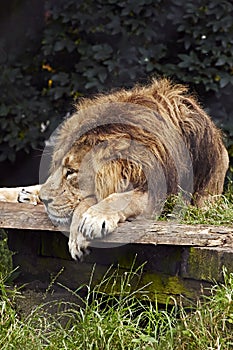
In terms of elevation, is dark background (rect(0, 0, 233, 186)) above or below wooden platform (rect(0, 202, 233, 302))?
above

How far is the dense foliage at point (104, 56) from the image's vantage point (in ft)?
18.2

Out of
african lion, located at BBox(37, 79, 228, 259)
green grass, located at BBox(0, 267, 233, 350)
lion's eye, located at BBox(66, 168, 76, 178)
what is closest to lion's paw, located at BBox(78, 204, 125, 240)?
african lion, located at BBox(37, 79, 228, 259)

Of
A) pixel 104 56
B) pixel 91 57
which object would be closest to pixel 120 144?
pixel 104 56

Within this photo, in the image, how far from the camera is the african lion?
3.52 metres

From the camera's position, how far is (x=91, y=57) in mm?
5820

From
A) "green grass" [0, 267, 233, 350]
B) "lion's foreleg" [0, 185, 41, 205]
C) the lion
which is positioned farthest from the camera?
"lion's foreleg" [0, 185, 41, 205]

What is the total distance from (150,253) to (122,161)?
0.52m

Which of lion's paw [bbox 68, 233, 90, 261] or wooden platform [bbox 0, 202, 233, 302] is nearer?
wooden platform [bbox 0, 202, 233, 302]

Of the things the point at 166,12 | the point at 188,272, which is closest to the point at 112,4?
the point at 166,12

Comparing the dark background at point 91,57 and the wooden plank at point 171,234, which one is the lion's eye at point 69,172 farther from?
the dark background at point 91,57

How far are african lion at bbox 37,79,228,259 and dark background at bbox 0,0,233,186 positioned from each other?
1.27 meters

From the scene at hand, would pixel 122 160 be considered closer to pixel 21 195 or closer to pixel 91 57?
pixel 21 195

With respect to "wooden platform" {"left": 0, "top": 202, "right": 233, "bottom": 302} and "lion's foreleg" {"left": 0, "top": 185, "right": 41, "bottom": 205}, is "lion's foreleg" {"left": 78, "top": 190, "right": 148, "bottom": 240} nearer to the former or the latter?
"wooden platform" {"left": 0, "top": 202, "right": 233, "bottom": 302}

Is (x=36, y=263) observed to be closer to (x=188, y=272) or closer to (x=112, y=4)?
(x=188, y=272)
